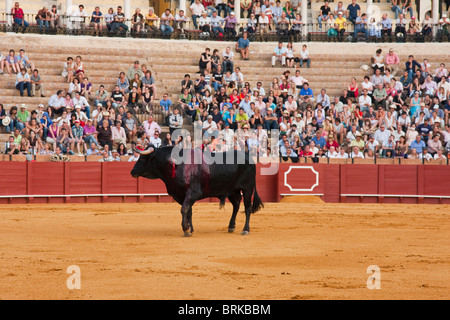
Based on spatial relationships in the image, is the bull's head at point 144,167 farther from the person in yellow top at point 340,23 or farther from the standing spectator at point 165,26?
the person in yellow top at point 340,23

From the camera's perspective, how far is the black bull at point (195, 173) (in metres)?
11.8

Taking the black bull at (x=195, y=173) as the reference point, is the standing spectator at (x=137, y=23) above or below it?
above

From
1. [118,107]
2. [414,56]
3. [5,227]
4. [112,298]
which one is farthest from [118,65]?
[112,298]

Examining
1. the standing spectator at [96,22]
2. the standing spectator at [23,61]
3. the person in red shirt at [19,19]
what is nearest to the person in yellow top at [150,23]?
the standing spectator at [96,22]

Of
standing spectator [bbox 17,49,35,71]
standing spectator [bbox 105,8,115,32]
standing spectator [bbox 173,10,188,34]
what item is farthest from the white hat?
standing spectator [bbox 173,10,188,34]

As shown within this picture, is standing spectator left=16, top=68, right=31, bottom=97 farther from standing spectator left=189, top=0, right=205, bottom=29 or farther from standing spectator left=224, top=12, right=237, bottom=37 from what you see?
standing spectator left=224, top=12, right=237, bottom=37

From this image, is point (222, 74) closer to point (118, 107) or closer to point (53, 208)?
point (118, 107)

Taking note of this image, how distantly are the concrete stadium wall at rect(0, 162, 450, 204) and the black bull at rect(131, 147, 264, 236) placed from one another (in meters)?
7.68

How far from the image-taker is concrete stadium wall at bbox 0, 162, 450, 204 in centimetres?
1909

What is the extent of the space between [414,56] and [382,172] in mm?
7500

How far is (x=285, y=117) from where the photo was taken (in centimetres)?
2158

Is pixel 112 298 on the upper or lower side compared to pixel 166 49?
lower

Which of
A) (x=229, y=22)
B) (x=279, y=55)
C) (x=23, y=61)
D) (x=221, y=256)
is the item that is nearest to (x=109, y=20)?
(x=229, y=22)

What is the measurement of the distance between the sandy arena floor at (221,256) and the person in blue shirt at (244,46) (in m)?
10.6
